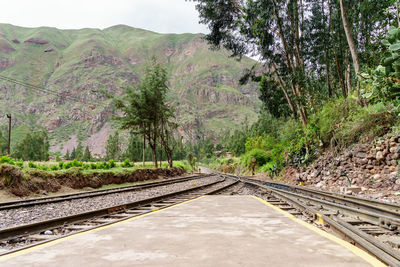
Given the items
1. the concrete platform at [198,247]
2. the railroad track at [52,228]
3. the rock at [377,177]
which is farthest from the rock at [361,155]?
the railroad track at [52,228]

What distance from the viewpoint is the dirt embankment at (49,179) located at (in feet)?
32.5

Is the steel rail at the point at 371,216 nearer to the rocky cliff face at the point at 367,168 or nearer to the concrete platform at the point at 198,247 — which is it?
the concrete platform at the point at 198,247

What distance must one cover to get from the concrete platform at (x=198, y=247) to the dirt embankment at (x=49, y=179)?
8.59 m

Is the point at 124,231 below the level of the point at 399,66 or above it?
below

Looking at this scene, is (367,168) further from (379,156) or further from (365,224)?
(365,224)

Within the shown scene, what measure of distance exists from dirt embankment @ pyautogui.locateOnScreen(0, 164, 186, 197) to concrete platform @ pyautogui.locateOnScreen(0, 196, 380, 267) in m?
8.59

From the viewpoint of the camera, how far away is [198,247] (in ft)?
9.02

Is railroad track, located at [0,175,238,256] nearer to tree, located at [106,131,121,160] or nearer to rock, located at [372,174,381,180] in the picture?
rock, located at [372,174,381,180]

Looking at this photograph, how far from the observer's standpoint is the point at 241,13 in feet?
53.8

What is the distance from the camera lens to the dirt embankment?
991 cm

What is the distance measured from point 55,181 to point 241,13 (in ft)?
48.9

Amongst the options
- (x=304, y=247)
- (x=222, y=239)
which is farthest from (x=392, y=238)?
(x=222, y=239)

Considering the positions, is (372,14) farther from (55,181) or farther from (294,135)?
(55,181)

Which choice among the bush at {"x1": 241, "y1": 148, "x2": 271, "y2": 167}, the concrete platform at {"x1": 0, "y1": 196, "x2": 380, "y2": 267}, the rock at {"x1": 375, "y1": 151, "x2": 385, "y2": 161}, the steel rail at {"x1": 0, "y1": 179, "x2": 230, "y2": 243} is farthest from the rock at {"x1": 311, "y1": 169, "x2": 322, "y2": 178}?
the bush at {"x1": 241, "y1": 148, "x2": 271, "y2": 167}
